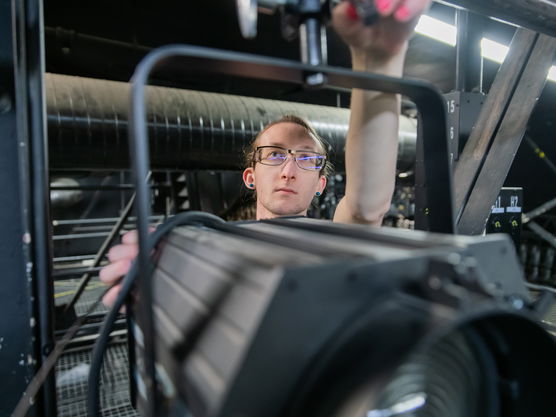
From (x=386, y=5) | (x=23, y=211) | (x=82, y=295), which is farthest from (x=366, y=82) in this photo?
(x=82, y=295)

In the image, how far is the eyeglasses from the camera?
1.19 metres

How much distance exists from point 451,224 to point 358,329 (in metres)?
0.29

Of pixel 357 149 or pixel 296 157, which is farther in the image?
pixel 296 157

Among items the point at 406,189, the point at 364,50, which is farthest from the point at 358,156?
the point at 406,189

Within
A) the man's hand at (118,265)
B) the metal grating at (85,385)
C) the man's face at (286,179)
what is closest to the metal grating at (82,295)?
the metal grating at (85,385)

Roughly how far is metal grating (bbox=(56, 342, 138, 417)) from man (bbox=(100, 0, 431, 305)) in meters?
1.21

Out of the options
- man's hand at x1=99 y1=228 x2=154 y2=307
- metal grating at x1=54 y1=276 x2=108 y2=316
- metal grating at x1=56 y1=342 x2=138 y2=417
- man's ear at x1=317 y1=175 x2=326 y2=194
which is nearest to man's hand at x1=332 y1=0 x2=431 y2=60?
man's hand at x1=99 y1=228 x2=154 y2=307

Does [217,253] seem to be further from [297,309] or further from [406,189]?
[406,189]

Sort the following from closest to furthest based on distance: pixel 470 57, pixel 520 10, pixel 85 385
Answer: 1. pixel 520 10
2. pixel 470 57
3. pixel 85 385

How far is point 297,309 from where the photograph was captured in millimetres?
298

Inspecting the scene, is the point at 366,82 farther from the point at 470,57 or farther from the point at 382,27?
the point at 470,57

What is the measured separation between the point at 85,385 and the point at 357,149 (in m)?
1.90

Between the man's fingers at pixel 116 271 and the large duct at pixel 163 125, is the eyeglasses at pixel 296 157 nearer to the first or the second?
the man's fingers at pixel 116 271

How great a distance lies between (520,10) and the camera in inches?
32.1
